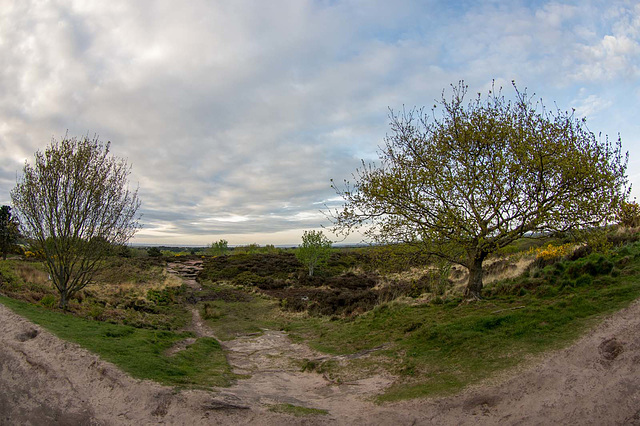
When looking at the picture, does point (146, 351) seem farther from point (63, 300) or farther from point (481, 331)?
point (481, 331)

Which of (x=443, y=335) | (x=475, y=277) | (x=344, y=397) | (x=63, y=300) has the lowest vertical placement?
(x=344, y=397)

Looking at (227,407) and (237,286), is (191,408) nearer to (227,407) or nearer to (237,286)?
(227,407)

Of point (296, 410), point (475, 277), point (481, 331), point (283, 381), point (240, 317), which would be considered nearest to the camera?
point (296, 410)

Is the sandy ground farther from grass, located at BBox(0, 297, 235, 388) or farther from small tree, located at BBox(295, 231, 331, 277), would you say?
small tree, located at BBox(295, 231, 331, 277)

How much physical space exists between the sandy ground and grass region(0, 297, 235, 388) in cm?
55

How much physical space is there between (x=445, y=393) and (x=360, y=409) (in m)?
1.77

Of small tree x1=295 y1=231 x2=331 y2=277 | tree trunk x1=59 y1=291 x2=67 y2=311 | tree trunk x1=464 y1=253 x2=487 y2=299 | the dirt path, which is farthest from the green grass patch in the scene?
small tree x1=295 y1=231 x2=331 y2=277

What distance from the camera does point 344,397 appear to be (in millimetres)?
7793

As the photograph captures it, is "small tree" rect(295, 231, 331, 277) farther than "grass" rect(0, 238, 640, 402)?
Yes

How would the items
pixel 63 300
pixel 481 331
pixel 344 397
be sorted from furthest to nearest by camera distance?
pixel 63 300 < pixel 481 331 < pixel 344 397

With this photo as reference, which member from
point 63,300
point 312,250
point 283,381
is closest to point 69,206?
point 63,300

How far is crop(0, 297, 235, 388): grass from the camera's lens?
7.83 meters

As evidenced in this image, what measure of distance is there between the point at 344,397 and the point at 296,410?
1.67 metres

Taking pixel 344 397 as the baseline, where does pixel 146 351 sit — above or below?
above
